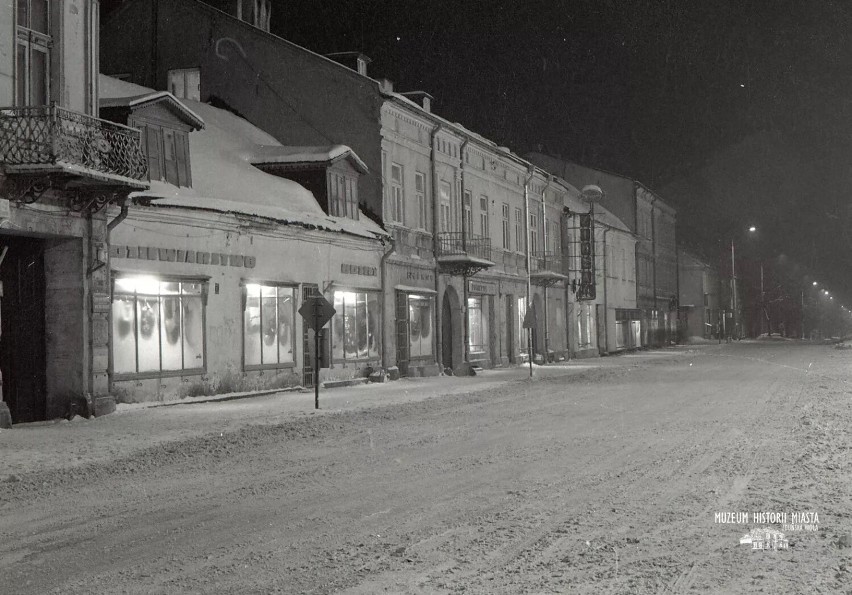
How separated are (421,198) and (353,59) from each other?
4941 mm

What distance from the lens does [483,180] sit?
36.8m

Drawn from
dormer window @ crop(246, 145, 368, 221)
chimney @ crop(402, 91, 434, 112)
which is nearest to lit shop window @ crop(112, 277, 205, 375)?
dormer window @ crop(246, 145, 368, 221)

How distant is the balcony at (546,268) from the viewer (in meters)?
41.0

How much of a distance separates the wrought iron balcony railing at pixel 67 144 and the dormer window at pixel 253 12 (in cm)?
1533

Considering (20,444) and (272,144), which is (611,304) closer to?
(272,144)

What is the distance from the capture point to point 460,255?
3209 cm

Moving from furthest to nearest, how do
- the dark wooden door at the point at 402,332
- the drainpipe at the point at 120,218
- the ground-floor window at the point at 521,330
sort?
the ground-floor window at the point at 521,330 < the dark wooden door at the point at 402,332 < the drainpipe at the point at 120,218

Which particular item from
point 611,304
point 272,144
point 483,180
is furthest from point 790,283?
point 272,144

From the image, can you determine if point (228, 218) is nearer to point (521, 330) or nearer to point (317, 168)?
point (317, 168)

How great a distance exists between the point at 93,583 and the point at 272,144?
23.7m

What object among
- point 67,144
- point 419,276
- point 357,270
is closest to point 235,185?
point 357,270

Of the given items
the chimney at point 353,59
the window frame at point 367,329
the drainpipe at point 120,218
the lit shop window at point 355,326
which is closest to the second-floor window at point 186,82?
the chimney at point 353,59

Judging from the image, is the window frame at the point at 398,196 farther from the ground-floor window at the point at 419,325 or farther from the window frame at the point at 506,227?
the window frame at the point at 506,227

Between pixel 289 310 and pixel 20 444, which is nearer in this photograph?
pixel 20 444
